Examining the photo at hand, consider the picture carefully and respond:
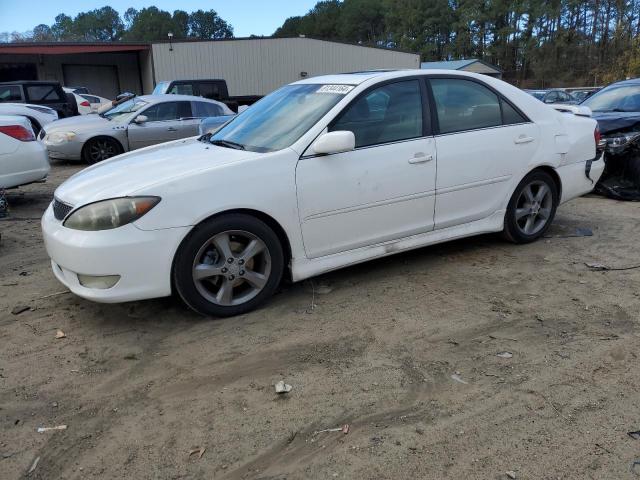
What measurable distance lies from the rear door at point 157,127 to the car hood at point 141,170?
7.39m

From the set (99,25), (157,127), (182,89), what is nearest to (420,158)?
(157,127)

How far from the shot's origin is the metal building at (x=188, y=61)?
27312mm

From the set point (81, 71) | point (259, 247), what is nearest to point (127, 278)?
point (259, 247)

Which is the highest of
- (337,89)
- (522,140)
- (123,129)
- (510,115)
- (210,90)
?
(210,90)

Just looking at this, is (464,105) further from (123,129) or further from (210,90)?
(210,90)

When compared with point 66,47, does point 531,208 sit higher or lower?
lower

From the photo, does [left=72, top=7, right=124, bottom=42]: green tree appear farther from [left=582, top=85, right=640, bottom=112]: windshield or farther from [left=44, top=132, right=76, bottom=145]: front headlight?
[left=582, top=85, right=640, bottom=112]: windshield

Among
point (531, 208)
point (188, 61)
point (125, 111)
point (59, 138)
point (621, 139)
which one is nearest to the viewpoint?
point (531, 208)

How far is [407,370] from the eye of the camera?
3090 millimetres

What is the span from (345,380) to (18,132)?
6.13 metres

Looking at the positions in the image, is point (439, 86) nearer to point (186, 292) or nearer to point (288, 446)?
point (186, 292)

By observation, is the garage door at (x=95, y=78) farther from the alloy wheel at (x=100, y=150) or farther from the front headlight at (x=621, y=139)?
the front headlight at (x=621, y=139)

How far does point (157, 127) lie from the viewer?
11.5 m

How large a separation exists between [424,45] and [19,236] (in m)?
101
